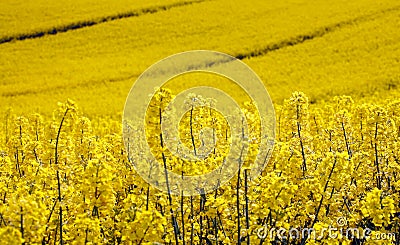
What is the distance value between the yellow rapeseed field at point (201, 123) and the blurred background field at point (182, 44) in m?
0.09

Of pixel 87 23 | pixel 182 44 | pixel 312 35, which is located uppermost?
pixel 87 23

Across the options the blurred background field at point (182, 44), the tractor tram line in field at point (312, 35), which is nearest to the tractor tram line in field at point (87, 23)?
the blurred background field at point (182, 44)

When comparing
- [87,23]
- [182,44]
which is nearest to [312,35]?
[182,44]

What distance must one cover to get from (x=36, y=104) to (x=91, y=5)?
13.2m

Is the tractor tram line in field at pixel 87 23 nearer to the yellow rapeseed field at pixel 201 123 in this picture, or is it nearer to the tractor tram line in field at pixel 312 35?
the yellow rapeseed field at pixel 201 123

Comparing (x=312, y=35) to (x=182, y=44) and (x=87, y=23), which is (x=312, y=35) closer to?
(x=182, y=44)

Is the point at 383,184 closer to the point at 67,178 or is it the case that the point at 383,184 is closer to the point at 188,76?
the point at 67,178

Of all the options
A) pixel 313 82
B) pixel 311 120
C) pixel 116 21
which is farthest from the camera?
pixel 116 21

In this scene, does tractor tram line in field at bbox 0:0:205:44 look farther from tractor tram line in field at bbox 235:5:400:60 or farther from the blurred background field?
tractor tram line in field at bbox 235:5:400:60

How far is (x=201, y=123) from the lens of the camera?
6.38 meters

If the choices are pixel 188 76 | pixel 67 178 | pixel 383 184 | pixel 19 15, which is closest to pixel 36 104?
pixel 188 76

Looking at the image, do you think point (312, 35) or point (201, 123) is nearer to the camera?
point (201, 123)

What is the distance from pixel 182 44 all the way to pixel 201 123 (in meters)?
20.3

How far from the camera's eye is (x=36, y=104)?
67.2 ft
